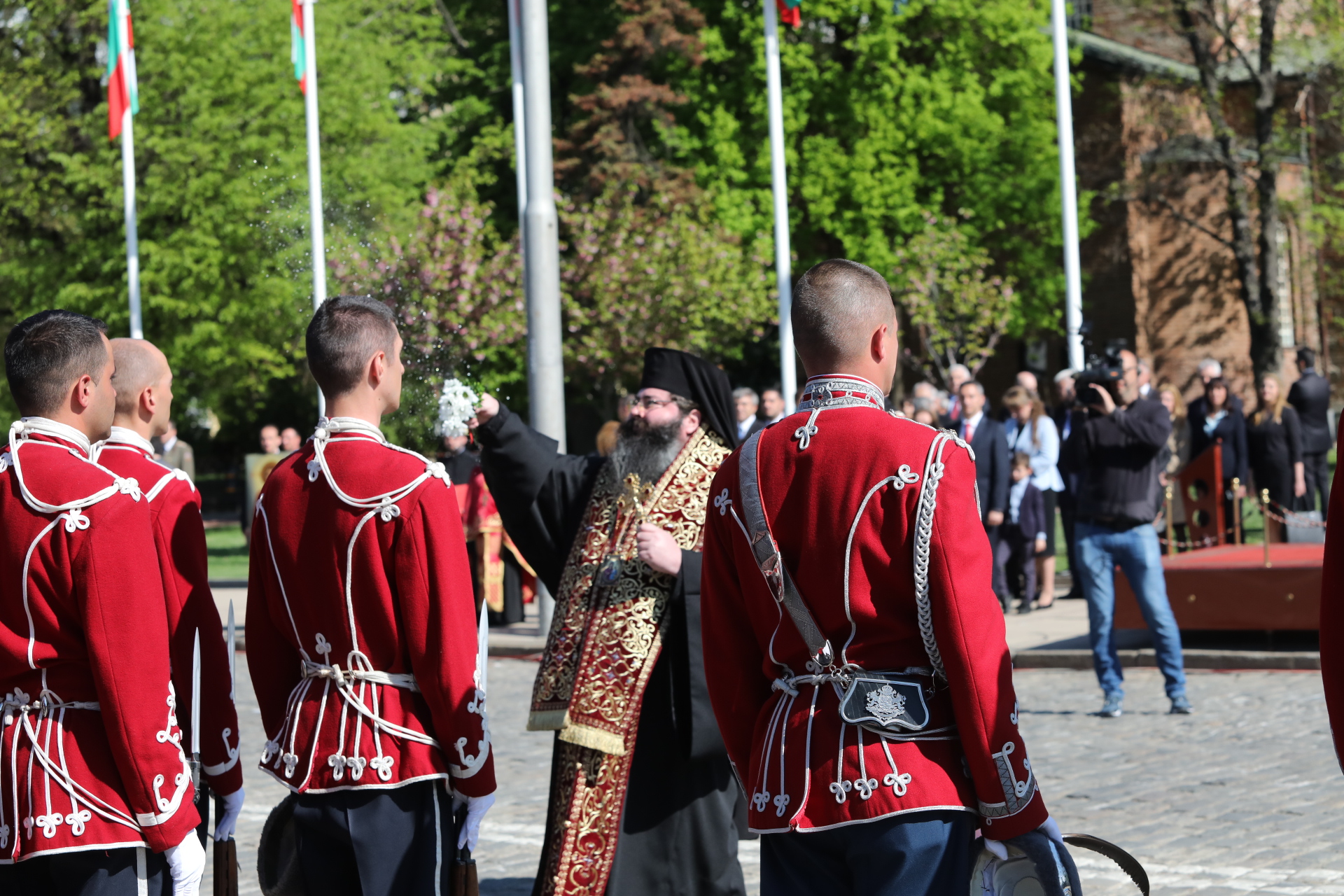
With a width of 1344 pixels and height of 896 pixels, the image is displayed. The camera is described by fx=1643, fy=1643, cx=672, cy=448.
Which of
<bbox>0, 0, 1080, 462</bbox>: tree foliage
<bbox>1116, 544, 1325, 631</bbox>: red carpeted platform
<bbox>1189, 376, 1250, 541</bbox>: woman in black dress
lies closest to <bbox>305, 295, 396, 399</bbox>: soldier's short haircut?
<bbox>1116, 544, 1325, 631</bbox>: red carpeted platform

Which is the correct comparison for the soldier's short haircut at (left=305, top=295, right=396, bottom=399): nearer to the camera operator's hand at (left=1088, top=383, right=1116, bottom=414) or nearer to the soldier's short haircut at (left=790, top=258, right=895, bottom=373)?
the soldier's short haircut at (left=790, top=258, right=895, bottom=373)

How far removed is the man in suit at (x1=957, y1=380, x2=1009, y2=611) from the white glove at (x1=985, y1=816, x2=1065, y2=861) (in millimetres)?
10046

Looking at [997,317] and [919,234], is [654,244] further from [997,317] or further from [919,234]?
[997,317]

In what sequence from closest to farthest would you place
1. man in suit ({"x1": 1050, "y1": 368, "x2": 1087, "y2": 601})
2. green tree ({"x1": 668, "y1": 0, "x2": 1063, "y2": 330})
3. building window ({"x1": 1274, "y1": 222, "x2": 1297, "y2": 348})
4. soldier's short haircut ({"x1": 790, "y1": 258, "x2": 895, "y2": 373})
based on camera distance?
soldier's short haircut ({"x1": 790, "y1": 258, "x2": 895, "y2": 373})
man in suit ({"x1": 1050, "y1": 368, "x2": 1087, "y2": 601})
green tree ({"x1": 668, "y1": 0, "x2": 1063, "y2": 330})
building window ({"x1": 1274, "y1": 222, "x2": 1297, "y2": 348})

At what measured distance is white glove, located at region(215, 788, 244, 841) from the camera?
4121 millimetres

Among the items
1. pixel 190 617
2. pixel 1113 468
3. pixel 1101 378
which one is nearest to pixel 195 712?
pixel 190 617

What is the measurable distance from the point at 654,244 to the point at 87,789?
25540mm

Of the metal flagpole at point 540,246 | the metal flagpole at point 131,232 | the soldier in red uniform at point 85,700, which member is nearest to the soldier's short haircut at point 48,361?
the soldier in red uniform at point 85,700

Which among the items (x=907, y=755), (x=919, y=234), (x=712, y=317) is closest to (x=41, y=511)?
(x=907, y=755)

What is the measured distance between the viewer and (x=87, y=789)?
3.68 meters

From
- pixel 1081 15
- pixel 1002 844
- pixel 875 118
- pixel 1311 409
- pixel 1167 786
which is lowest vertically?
pixel 1167 786

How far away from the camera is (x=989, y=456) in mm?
13359

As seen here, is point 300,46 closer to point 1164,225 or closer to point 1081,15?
point 1164,225

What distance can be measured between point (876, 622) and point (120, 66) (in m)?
20.8
